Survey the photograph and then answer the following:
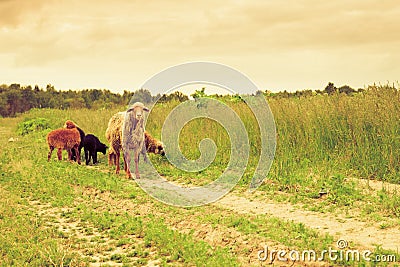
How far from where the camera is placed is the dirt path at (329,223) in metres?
6.00

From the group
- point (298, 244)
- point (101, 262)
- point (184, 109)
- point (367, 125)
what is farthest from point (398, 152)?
point (184, 109)

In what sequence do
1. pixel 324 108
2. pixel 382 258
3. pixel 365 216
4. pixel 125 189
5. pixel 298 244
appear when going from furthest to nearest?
1. pixel 324 108
2. pixel 125 189
3. pixel 365 216
4. pixel 298 244
5. pixel 382 258

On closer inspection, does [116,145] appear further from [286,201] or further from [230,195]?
[286,201]

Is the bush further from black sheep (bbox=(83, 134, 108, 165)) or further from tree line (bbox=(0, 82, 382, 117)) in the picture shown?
black sheep (bbox=(83, 134, 108, 165))

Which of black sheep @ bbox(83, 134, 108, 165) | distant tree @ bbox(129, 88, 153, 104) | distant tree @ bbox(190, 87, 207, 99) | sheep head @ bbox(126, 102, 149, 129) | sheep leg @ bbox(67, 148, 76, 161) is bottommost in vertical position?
sheep leg @ bbox(67, 148, 76, 161)

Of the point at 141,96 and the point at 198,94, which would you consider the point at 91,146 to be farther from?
the point at 198,94

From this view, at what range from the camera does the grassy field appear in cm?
620

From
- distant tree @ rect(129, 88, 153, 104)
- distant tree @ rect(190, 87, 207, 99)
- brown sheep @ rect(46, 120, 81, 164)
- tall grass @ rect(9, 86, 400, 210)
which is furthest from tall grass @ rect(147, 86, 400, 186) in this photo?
distant tree @ rect(190, 87, 207, 99)

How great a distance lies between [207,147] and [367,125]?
4301 millimetres

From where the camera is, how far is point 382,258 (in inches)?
210

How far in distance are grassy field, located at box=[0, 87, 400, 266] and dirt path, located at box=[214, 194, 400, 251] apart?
0.23 metres

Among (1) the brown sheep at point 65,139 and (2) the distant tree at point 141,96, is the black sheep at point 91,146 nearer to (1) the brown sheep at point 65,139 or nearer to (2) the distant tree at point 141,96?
(1) the brown sheep at point 65,139

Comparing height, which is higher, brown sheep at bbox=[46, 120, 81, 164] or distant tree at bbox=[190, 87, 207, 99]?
distant tree at bbox=[190, 87, 207, 99]

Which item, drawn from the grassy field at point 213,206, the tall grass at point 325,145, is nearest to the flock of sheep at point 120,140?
the grassy field at point 213,206
